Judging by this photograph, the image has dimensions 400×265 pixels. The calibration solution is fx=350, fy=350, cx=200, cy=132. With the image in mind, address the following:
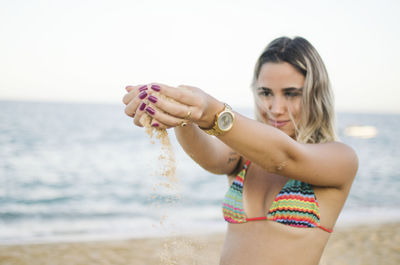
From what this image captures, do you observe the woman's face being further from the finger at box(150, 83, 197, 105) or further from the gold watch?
the finger at box(150, 83, 197, 105)

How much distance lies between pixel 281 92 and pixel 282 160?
0.70 metres

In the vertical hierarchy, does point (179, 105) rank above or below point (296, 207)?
above

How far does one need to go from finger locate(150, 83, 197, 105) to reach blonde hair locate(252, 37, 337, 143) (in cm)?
109

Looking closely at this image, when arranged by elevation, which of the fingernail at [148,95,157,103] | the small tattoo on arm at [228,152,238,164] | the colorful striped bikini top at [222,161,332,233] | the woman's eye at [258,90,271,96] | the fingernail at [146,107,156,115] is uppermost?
the fingernail at [148,95,157,103]

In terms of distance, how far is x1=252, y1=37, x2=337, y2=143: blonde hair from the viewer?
2.08 metres

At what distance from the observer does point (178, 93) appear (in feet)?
3.79

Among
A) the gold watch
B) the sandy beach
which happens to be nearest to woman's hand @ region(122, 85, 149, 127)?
the gold watch

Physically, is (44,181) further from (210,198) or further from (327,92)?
(327,92)

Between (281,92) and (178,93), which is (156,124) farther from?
(281,92)

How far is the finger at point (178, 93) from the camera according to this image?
114 centimetres

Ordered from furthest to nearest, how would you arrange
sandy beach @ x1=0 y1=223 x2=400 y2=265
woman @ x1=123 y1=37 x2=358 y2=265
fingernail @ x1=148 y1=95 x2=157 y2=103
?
1. sandy beach @ x1=0 y1=223 x2=400 y2=265
2. woman @ x1=123 y1=37 x2=358 y2=265
3. fingernail @ x1=148 y1=95 x2=157 y2=103

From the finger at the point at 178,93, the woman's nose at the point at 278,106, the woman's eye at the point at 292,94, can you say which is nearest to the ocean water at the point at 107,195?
the finger at the point at 178,93

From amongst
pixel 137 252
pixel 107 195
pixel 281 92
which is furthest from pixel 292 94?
pixel 107 195

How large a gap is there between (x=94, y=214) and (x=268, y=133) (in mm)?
8870
